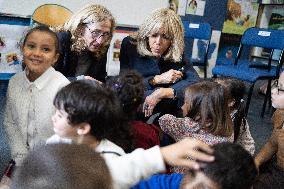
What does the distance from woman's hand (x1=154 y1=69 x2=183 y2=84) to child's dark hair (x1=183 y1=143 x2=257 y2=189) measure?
1125mm

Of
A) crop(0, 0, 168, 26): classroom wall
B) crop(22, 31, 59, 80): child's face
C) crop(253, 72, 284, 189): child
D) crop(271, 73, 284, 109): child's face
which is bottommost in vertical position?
crop(253, 72, 284, 189): child

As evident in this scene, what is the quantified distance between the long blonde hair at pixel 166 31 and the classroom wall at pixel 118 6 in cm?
172

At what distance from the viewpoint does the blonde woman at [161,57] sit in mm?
1942

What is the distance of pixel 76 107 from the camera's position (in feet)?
3.46

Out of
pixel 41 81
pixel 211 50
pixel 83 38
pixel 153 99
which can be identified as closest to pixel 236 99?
pixel 153 99

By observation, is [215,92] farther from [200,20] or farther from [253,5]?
[253,5]

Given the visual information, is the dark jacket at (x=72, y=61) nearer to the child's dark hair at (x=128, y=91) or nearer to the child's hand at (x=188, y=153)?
the child's dark hair at (x=128, y=91)

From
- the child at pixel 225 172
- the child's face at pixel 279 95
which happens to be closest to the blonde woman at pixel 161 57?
the child's face at pixel 279 95

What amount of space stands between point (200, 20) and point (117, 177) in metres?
4.27

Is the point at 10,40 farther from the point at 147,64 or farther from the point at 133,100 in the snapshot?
the point at 133,100

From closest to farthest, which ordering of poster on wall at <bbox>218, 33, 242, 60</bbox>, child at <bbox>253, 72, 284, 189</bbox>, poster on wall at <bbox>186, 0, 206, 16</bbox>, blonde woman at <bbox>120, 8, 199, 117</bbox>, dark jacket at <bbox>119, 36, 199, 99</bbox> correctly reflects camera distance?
child at <bbox>253, 72, 284, 189</bbox>, blonde woman at <bbox>120, 8, 199, 117</bbox>, dark jacket at <bbox>119, 36, 199, 99</bbox>, poster on wall at <bbox>186, 0, 206, 16</bbox>, poster on wall at <bbox>218, 33, 242, 60</bbox>

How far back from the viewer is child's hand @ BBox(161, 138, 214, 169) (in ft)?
2.34

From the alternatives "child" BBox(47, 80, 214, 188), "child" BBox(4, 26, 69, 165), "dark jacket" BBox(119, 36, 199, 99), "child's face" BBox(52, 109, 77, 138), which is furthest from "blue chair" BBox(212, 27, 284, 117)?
"child's face" BBox(52, 109, 77, 138)

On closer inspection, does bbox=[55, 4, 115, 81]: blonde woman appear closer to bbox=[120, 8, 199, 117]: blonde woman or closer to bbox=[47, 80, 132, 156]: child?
bbox=[120, 8, 199, 117]: blonde woman
